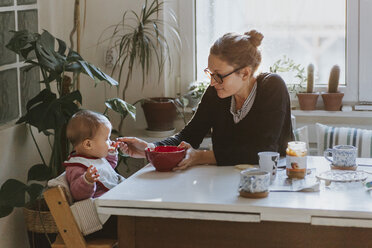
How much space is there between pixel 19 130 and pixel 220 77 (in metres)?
1.17

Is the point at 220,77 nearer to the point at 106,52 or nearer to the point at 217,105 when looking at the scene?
the point at 217,105

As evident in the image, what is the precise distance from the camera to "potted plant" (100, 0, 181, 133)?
149 inches

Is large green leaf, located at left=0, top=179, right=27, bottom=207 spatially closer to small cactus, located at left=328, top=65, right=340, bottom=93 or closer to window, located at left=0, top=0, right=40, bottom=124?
window, located at left=0, top=0, right=40, bottom=124

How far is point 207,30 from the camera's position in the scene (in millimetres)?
4082

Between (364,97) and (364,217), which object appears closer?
(364,217)

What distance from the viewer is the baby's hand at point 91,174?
2.37 metres

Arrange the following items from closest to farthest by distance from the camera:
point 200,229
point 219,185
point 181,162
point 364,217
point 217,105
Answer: point 364,217, point 200,229, point 219,185, point 181,162, point 217,105

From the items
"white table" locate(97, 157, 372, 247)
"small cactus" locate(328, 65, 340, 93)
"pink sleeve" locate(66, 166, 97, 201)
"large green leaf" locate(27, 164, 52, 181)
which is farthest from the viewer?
"small cactus" locate(328, 65, 340, 93)

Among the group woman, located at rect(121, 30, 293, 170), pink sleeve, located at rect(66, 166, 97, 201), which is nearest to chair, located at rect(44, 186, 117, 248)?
pink sleeve, located at rect(66, 166, 97, 201)

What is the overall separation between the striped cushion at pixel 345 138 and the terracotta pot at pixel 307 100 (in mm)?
314

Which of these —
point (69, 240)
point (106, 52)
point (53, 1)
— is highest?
point (53, 1)

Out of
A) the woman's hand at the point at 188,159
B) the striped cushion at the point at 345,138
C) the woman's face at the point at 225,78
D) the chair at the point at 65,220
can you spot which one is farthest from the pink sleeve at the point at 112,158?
the striped cushion at the point at 345,138

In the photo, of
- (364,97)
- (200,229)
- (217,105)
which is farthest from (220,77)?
(364,97)

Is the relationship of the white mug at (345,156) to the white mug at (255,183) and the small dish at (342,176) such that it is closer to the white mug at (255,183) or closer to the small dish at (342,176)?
the small dish at (342,176)
